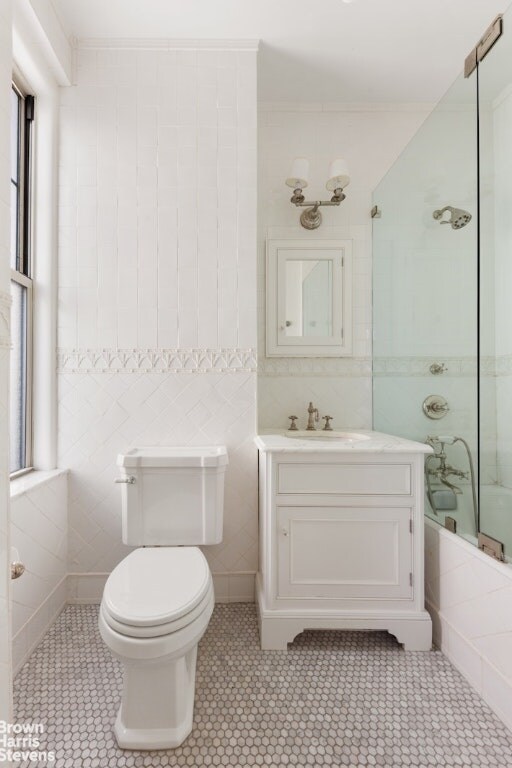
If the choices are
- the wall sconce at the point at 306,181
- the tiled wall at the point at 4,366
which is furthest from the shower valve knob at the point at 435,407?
the tiled wall at the point at 4,366

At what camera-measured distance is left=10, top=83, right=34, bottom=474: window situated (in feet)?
5.56

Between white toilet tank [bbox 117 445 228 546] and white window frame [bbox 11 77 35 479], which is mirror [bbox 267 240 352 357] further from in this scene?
white window frame [bbox 11 77 35 479]

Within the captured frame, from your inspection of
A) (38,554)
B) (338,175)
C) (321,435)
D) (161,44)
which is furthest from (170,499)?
(161,44)

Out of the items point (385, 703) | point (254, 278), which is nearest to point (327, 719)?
point (385, 703)

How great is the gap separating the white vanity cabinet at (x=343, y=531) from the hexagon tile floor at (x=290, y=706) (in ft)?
0.49

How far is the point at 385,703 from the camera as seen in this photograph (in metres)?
1.25

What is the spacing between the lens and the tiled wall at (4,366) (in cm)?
81

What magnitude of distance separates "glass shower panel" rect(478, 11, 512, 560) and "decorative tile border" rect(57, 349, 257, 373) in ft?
3.17

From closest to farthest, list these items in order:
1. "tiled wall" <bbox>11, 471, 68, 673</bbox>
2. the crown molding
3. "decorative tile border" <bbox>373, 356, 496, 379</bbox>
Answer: "tiled wall" <bbox>11, 471, 68, 673</bbox>, "decorative tile border" <bbox>373, 356, 496, 379</bbox>, the crown molding

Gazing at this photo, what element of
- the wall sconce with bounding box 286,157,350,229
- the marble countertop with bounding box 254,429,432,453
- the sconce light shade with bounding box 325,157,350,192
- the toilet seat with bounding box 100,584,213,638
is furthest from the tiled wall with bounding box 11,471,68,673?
the sconce light shade with bounding box 325,157,350,192

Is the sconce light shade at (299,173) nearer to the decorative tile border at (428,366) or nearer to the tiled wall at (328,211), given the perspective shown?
the tiled wall at (328,211)

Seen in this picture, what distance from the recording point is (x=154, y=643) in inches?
40.2

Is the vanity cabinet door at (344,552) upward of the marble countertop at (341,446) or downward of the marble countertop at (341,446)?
downward

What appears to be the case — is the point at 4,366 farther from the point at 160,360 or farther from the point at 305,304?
the point at 305,304
